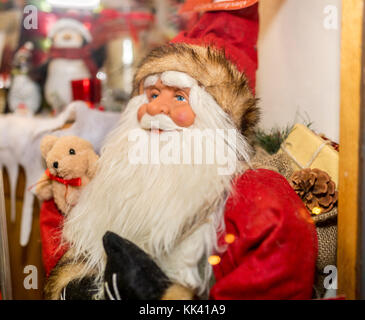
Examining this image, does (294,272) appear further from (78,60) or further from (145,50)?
(78,60)

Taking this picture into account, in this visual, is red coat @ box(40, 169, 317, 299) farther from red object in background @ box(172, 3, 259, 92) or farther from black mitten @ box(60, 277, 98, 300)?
red object in background @ box(172, 3, 259, 92)

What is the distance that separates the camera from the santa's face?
0.93m

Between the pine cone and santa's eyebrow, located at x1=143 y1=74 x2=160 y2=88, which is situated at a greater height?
santa's eyebrow, located at x1=143 y1=74 x2=160 y2=88

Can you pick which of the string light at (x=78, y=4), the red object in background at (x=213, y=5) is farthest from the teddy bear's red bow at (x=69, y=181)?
the red object in background at (x=213, y=5)

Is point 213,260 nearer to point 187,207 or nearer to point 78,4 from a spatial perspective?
point 187,207

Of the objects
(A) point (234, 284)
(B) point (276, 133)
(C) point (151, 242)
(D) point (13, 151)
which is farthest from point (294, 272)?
(D) point (13, 151)

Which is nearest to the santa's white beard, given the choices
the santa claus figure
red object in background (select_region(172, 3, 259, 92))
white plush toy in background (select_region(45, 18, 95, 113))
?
the santa claus figure

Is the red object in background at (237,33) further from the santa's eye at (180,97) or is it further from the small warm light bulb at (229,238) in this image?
the small warm light bulb at (229,238)

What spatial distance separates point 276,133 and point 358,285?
48 centimetres

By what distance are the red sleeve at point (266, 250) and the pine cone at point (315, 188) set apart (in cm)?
11

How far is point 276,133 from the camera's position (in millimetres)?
1125

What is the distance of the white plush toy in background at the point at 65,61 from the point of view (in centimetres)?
129

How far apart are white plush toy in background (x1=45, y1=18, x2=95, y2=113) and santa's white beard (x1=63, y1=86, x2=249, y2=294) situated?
15.5 inches

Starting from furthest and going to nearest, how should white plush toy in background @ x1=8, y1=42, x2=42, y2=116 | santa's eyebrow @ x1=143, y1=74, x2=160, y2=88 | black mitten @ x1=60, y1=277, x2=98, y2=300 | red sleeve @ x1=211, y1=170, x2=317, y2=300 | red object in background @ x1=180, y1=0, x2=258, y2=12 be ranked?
A: white plush toy in background @ x1=8, y1=42, x2=42, y2=116 → red object in background @ x1=180, y1=0, x2=258, y2=12 → santa's eyebrow @ x1=143, y1=74, x2=160, y2=88 → black mitten @ x1=60, y1=277, x2=98, y2=300 → red sleeve @ x1=211, y1=170, x2=317, y2=300
